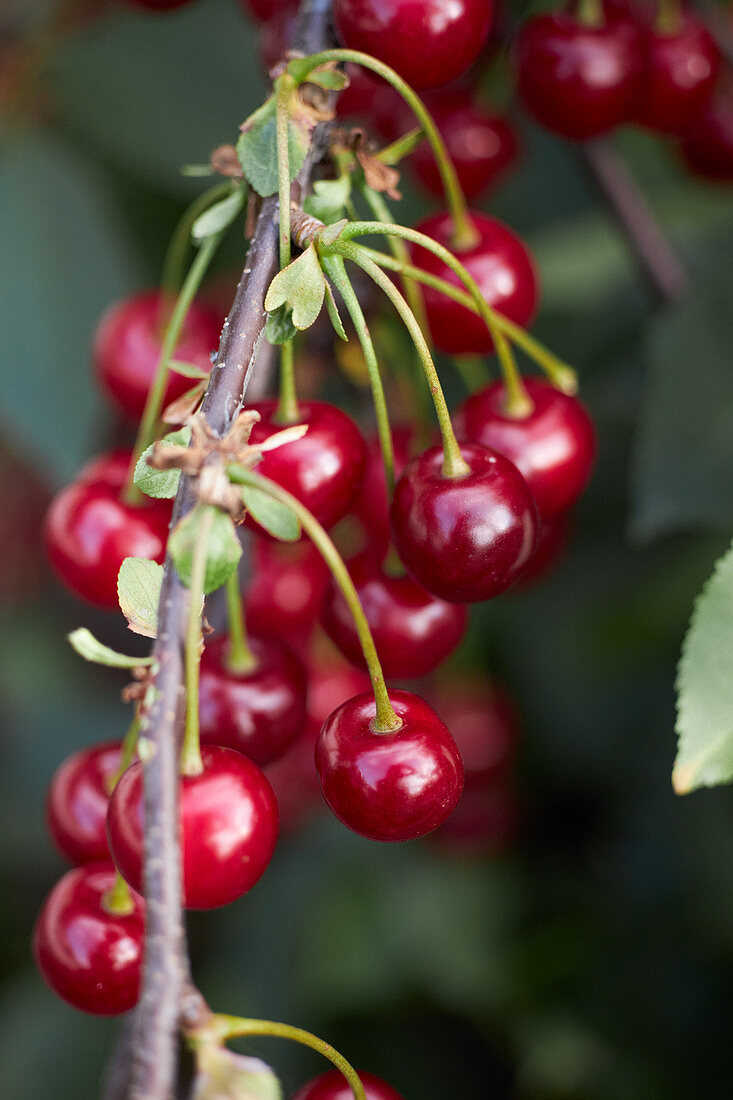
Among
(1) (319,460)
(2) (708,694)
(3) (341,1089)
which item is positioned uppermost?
(1) (319,460)

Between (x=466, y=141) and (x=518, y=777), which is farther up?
(x=466, y=141)

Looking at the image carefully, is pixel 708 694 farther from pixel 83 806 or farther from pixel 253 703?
pixel 83 806

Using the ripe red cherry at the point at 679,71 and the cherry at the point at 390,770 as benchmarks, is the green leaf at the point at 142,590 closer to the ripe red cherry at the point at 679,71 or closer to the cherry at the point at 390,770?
the cherry at the point at 390,770

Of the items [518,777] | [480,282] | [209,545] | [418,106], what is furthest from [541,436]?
[518,777]

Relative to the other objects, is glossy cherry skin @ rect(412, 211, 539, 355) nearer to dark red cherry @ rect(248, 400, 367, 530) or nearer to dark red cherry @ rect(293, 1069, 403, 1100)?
dark red cherry @ rect(248, 400, 367, 530)

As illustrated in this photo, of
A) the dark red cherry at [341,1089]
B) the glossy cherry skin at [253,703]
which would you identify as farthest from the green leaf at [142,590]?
the dark red cherry at [341,1089]

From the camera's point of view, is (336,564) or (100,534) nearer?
(336,564)
